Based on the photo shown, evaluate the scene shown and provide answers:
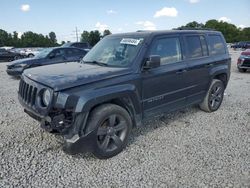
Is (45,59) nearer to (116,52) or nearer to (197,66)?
(116,52)

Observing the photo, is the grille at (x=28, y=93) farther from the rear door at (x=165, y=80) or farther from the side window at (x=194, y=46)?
the side window at (x=194, y=46)

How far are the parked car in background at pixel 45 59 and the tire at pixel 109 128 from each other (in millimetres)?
8061

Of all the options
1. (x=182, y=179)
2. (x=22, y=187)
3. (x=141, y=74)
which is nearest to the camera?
(x=22, y=187)

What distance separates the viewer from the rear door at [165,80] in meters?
4.29

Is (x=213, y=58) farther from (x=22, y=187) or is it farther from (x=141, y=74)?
(x=22, y=187)

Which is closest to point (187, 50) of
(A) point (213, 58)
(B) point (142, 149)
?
(A) point (213, 58)

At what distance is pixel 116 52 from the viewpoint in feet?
14.9

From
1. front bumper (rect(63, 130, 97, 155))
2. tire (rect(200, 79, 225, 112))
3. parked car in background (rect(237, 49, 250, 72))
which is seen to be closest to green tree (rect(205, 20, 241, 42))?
parked car in background (rect(237, 49, 250, 72))

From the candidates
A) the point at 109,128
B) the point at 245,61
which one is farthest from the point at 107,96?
the point at 245,61

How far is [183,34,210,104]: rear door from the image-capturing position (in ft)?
16.7

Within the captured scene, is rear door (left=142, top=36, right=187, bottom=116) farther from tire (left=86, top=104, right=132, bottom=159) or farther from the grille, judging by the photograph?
the grille

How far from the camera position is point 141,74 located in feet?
13.5

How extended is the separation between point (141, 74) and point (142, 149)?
1217 millimetres

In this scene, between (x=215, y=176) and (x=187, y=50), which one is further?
(x=187, y=50)
